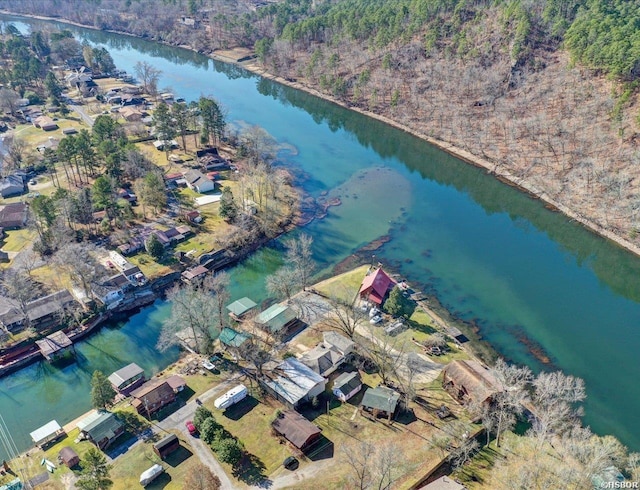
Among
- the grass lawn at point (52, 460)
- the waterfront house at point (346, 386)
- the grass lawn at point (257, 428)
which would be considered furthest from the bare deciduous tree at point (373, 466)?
the grass lawn at point (52, 460)

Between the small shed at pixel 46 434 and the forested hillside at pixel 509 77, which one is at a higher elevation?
the forested hillside at pixel 509 77

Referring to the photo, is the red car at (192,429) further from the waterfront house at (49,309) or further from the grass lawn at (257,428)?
the waterfront house at (49,309)

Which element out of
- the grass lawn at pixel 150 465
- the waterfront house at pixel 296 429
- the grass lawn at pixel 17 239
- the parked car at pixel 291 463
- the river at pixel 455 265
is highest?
the waterfront house at pixel 296 429

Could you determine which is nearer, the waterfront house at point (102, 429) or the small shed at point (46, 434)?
the waterfront house at point (102, 429)

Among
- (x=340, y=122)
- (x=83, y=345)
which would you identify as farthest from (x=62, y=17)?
(x=83, y=345)

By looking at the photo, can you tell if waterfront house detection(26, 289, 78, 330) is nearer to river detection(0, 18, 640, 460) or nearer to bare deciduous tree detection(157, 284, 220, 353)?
river detection(0, 18, 640, 460)

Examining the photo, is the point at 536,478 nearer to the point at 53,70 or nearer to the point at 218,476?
the point at 218,476

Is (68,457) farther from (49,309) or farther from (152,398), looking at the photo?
(49,309)
